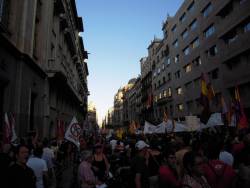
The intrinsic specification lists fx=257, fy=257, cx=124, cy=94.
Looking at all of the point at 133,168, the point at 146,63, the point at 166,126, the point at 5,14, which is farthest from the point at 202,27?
the point at 146,63

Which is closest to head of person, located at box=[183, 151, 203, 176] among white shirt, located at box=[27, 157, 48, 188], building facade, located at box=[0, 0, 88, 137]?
white shirt, located at box=[27, 157, 48, 188]

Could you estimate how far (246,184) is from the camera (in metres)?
4.07

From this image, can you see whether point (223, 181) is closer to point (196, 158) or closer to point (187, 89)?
point (196, 158)

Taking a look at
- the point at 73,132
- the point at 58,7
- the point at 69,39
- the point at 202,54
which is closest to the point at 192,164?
the point at 73,132

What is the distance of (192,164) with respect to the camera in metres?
3.16

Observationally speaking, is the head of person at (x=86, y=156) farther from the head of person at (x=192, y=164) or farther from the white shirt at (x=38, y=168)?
the head of person at (x=192, y=164)

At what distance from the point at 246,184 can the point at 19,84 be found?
11495mm

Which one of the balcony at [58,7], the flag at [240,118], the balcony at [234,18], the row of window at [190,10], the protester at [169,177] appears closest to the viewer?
the protester at [169,177]

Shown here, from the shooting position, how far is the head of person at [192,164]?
313 centimetres

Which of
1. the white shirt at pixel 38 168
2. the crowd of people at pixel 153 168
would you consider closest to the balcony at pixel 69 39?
the crowd of people at pixel 153 168

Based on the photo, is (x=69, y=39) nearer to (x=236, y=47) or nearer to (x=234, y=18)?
(x=234, y=18)

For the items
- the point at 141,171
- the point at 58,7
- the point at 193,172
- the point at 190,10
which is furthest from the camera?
the point at 190,10

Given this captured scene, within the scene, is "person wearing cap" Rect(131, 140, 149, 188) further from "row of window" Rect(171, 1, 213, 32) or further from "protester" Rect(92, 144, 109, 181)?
"row of window" Rect(171, 1, 213, 32)

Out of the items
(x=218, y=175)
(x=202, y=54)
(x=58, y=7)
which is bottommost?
(x=218, y=175)
